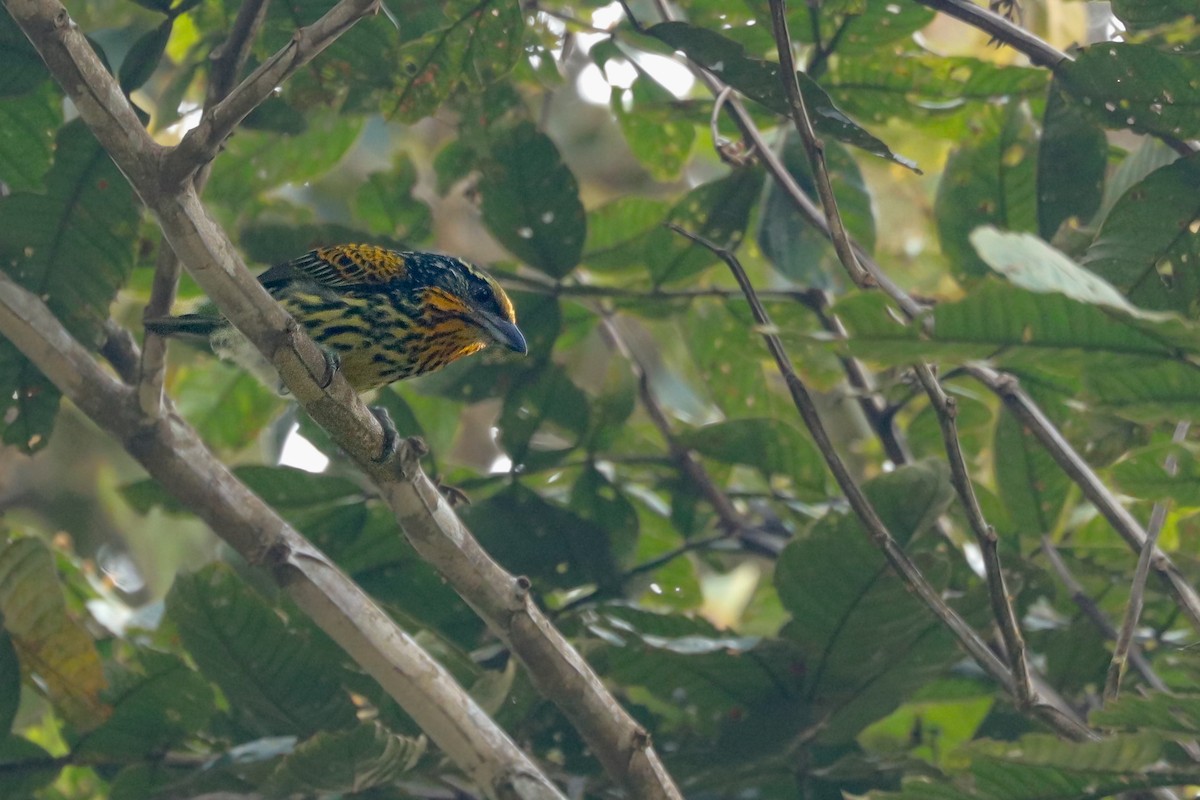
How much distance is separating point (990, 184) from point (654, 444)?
3.93 feet

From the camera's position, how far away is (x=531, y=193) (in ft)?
11.8

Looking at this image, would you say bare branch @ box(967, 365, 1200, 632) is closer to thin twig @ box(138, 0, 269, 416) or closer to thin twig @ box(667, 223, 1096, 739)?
thin twig @ box(667, 223, 1096, 739)

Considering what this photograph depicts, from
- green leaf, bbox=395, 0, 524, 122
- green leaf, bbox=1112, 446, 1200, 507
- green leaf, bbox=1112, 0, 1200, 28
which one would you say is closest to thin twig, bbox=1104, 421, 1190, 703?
green leaf, bbox=1112, 446, 1200, 507

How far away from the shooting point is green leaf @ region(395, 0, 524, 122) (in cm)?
314

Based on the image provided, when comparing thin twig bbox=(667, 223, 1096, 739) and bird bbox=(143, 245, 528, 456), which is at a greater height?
bird bbox=(143, 245, 528, 456)

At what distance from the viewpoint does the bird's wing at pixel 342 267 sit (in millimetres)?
3652

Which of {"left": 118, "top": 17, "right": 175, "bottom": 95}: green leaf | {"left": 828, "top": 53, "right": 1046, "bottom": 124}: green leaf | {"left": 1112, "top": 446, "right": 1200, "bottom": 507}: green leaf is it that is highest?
{"left": 118, "top": 17, "right": 175, "bottom": 95}: green leaf

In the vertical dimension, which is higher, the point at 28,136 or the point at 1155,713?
the point at 28,136

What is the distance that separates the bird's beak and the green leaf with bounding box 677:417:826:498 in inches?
20.5

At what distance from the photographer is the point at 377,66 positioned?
325 centimetres

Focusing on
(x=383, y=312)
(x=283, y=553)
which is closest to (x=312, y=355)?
(x=283, y=553)

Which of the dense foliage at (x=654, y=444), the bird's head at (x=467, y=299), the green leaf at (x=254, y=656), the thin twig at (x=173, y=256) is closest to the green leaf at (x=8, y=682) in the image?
the dense foliage at (x=654, y=444)

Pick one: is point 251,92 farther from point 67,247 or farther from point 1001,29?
point 1001,29

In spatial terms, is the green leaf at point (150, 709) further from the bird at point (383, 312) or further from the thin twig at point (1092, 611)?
the thin twig at point (1092, 611)
